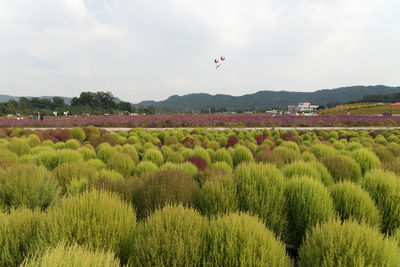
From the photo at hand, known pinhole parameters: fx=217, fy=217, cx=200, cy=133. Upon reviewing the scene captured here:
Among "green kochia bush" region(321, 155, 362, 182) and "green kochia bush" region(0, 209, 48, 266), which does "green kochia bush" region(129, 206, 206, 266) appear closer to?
"green kochia bush" region(0, 209, 48, 266)

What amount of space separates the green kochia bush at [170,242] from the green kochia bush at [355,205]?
2.18 meters

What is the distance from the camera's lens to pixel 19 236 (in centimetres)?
205

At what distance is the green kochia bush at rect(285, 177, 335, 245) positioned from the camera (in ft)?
9.32

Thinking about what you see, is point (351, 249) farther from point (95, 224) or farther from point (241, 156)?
point (241, 156)

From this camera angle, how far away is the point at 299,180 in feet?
10.8

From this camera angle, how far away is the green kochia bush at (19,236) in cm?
188

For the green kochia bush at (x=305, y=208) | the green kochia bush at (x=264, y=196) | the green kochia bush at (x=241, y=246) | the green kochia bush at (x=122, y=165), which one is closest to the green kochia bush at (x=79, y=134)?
the green kochia bush at (x=122, y=165)

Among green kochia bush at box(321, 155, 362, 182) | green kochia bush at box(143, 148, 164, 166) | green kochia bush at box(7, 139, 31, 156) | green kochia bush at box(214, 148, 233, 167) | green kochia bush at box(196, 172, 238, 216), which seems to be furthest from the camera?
green kochia bush at box(7, 139, 31, 156)

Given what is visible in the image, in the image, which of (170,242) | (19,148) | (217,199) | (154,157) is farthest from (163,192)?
(19,148)

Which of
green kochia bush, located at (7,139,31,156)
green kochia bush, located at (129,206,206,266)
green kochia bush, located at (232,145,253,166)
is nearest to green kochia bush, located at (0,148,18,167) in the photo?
green kochia bush, located at (7,139,31,156)

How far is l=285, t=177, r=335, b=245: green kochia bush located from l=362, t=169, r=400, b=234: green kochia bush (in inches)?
35.8

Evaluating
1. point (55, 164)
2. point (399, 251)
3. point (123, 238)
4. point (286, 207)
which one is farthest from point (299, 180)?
Answer: point (55, 164)

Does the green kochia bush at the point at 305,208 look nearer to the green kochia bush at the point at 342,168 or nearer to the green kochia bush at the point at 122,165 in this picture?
the green kochia bush at the point at 342,168

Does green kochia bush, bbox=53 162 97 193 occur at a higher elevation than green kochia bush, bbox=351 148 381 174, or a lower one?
higher
